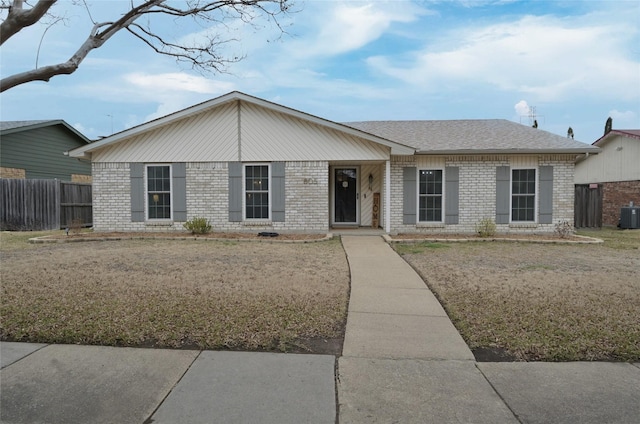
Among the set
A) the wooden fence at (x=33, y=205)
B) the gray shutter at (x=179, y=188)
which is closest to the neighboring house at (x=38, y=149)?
the wooden fence at (x=33, y=205)

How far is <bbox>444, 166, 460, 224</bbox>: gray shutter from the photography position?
42.1 ft

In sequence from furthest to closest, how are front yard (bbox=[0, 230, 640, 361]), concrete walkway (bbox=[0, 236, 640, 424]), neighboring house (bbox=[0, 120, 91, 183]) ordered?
neighboring house (bbox=[0, 120, 91, 183])
front yard (bbox=[0, 230, 640, 361])
concrete walkway (bbox=[0, 236, 640, 424])

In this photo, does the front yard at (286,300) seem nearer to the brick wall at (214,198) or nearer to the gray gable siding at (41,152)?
the brick wall at (214,198)

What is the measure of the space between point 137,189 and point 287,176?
16.3 feet

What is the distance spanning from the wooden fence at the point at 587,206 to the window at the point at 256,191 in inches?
481

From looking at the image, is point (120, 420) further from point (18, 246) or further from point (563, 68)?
point (563, 68)

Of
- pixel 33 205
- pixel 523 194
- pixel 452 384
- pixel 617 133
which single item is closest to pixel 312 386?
pixel 452 384

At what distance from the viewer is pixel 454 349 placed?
372 cm

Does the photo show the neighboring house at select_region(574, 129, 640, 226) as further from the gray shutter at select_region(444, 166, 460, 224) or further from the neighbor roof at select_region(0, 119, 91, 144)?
the neighbor roof at select_region(0, 119, 91, 144)

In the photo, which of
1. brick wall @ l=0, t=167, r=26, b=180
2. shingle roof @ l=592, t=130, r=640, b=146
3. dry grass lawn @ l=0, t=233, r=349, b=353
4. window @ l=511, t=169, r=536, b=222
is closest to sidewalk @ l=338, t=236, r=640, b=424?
dry grass lawn @ l=0, t=233, r=349, b=353

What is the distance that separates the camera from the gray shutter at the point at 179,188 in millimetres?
13000

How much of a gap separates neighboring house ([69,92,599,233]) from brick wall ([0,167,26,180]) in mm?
7010

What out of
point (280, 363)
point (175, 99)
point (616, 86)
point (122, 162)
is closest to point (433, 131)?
point (616, 86)

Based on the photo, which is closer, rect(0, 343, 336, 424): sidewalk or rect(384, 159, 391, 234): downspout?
rect(0, 343, 336, 424): sidewalk
